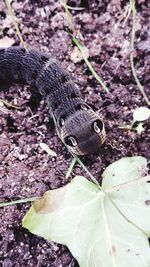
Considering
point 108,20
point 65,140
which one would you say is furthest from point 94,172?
point 108,20

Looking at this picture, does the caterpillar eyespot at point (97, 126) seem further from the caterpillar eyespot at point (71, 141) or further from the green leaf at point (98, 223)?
the green leaf at point (98, 223)

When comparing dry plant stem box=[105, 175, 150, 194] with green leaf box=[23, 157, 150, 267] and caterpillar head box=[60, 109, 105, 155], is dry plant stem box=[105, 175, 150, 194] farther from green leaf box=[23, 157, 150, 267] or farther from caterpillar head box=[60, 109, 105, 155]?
caterpillar head box=[60, 109, 105, 155]

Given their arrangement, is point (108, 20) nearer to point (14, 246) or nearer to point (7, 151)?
point (7, 151)

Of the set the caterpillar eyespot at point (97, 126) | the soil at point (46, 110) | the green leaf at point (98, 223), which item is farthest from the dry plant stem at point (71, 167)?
the green leaf at point (98, 223)

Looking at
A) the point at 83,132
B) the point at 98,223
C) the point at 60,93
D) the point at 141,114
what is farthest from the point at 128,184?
the point at 60,93

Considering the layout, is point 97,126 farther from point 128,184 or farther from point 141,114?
point 128,184

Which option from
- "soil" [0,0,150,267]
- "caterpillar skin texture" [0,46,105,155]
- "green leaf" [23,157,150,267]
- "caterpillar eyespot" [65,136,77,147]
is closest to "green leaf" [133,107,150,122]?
"soil" [0,0,150,267]
